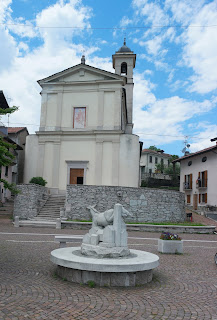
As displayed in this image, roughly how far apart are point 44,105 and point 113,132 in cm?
793

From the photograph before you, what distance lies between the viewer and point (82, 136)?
1097 inches

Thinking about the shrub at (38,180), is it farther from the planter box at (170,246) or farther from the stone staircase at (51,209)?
the planter box at (170,246)

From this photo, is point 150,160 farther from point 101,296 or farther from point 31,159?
point 101,296

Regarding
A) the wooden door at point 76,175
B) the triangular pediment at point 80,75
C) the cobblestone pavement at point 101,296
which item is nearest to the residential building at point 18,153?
the wooden door at point 76,175

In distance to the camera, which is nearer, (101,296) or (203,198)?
(101,296)

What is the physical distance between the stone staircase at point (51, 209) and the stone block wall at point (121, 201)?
3.80ft

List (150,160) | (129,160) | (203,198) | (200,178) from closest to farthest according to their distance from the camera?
(129,160)
(203,198)
(200,178)
(150,160)

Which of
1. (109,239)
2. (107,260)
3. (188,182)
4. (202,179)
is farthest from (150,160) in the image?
(107,260)

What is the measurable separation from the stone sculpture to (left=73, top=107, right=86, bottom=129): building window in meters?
21.8

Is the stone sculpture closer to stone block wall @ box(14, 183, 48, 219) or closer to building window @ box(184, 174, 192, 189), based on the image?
stone block wall @ box(14, 183, 48, 219)

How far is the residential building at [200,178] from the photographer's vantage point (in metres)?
31.2

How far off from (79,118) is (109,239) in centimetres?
2263

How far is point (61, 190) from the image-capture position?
2689 centimetres

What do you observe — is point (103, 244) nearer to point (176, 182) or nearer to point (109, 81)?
point (109, 81)
